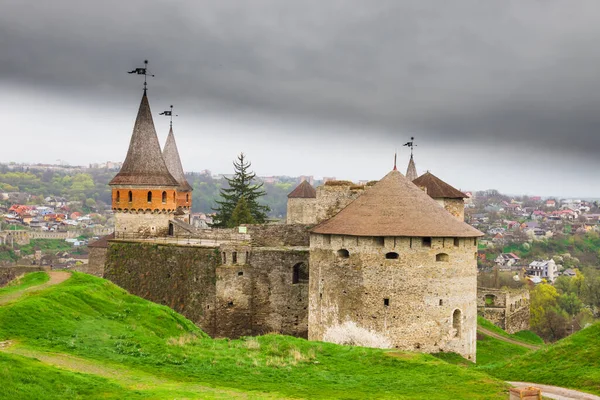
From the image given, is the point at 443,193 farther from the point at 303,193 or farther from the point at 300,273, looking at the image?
the point at 303,193

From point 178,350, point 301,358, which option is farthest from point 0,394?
point 301,358

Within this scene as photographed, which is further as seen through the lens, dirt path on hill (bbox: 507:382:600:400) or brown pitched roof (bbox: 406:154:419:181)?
brown pitched roof (bbox: 406:154:419:181)

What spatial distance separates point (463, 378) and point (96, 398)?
982 cm

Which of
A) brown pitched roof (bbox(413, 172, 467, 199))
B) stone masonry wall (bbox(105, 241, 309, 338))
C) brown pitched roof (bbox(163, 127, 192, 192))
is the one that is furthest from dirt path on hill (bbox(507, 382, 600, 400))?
brown pitched roof (bbox(163, 127, 192, 192))

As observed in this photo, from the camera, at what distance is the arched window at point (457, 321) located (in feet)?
93.0

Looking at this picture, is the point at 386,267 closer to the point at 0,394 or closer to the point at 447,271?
the point at 447,271

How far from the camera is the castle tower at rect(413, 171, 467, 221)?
4200cm

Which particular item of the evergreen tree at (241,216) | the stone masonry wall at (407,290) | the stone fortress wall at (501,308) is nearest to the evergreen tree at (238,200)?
the evergreen tree at (241,216)

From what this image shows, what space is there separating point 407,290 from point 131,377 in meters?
12.7

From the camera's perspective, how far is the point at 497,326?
164ft

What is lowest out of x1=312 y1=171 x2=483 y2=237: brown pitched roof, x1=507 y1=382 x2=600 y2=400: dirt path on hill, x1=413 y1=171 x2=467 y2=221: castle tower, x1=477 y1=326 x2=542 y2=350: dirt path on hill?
x1=477 y1=326 x2=542 y2=350: dirt path on hill

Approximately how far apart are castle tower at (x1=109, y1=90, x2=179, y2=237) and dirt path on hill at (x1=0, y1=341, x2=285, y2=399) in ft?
67.7

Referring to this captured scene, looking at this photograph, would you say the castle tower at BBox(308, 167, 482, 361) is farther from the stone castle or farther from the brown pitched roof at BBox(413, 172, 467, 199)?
the brown pitched roof at BBox(413, 172, 467, 199)

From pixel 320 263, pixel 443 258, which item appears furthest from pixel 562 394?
pixel 320 263
